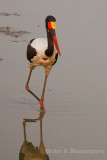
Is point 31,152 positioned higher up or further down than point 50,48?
further down

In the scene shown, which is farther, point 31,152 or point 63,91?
point 63,91

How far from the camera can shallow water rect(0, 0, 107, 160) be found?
320 inches

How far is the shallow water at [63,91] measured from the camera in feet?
26.6

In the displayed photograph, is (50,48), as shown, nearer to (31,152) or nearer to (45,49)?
(45,49)

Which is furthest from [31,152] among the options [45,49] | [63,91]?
[63,91]

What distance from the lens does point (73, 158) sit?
301 inches

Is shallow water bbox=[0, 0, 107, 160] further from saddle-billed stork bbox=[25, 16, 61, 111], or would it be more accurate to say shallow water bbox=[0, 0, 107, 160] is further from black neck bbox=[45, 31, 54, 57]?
black neck bbox=[45, 31, 54, 57]

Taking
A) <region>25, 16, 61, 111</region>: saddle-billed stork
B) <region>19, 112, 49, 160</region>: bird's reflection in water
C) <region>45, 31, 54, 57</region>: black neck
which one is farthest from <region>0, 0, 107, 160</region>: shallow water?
<region>45, 31, 54, 57</region>: black neck

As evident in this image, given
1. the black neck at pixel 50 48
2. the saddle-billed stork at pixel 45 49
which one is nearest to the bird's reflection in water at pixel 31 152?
the saddle-billed stork at pixel 45 49

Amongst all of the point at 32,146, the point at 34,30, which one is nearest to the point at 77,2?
the point at 34,30

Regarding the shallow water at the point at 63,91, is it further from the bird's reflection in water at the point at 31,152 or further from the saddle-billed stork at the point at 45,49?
the saddle-billed stork at the point at 45,49

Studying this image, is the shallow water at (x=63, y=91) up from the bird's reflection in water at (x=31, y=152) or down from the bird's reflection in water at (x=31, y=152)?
up

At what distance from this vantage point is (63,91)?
35.1 ft

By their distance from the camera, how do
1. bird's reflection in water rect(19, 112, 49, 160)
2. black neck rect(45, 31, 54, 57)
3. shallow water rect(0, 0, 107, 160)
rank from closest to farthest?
bird's reflection in water rect(19, 112, 49, 160) → shallow water rect(0, 0, 107, 160) → black neck rect(45, 31, 54, 57)
